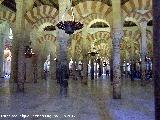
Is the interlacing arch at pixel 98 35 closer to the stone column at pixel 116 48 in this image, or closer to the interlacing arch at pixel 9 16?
the interlacing arch at pixel 9 16

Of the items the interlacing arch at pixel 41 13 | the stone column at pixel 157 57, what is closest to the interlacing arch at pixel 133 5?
the interlacing arch at pixel 41 13

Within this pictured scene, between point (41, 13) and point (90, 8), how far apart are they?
184 centimetres

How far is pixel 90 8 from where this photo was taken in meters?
9.45

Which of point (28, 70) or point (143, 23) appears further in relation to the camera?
point (28, 70)

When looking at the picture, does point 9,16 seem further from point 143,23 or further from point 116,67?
point 116,67

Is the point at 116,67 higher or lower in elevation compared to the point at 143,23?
lower

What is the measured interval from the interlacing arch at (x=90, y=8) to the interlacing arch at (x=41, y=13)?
3.09 feet

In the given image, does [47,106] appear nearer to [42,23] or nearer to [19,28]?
[19,28]

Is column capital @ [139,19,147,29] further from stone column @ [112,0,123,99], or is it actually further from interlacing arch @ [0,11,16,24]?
stone column @ [112,0,123,99]

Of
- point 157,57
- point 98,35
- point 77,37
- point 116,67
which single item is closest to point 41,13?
point 77,37

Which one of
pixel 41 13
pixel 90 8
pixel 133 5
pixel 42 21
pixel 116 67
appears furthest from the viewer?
pixel 42 21

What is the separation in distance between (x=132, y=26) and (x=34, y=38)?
4.66 metres

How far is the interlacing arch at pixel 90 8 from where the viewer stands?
30.2ft

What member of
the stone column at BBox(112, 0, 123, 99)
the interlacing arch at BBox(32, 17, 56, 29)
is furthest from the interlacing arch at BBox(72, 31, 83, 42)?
the stone column at BBox(112, 0, 123, 99)
